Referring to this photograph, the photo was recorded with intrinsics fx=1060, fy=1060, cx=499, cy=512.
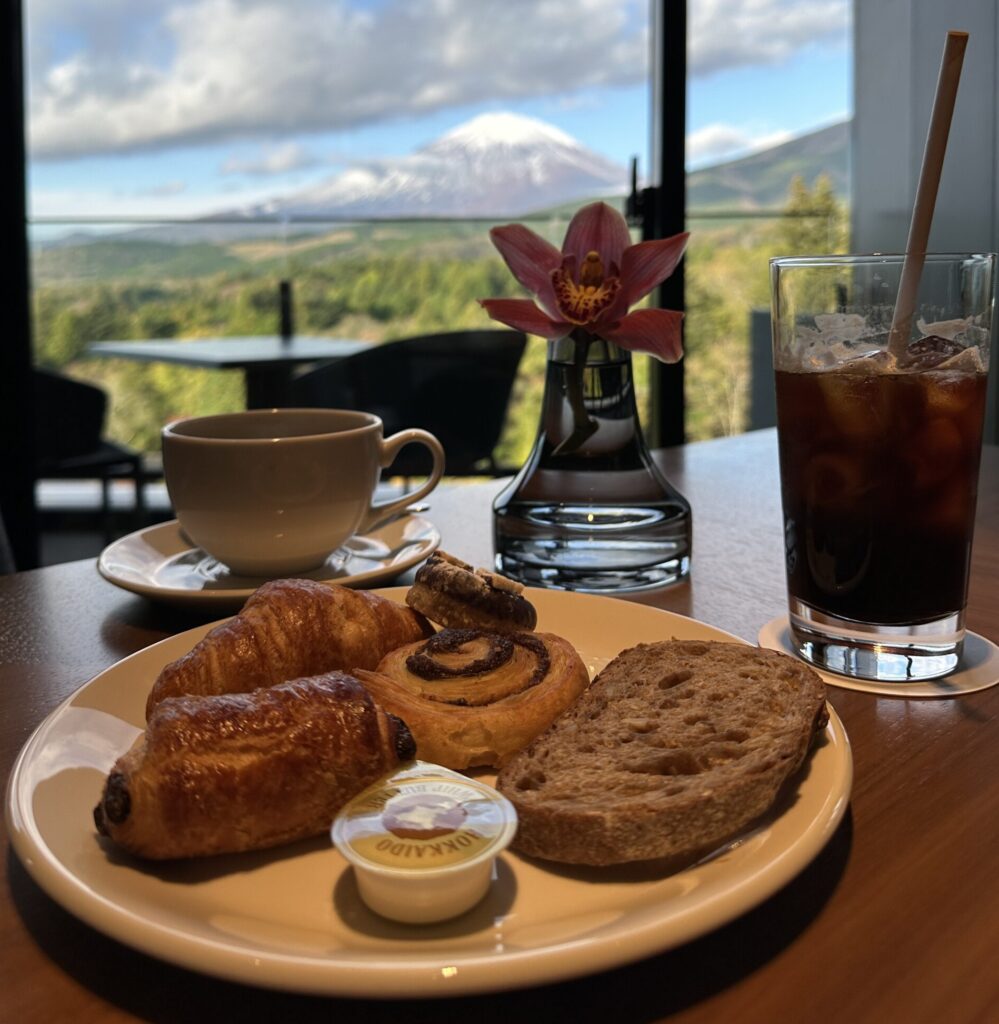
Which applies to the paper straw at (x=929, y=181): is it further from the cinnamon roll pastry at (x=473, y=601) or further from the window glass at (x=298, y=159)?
the window glass at (x=298, y=159)

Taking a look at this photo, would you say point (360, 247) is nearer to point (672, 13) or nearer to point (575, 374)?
point (672, 13)

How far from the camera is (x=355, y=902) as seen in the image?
531 mm

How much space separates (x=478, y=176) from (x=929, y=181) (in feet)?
10.1

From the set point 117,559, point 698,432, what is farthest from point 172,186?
point 117,559

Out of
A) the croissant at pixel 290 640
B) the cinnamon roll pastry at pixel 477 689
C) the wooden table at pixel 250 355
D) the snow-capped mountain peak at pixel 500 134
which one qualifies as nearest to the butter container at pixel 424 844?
the cinnamon roll pastry at pixel 477 689

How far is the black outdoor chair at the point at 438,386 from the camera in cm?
331

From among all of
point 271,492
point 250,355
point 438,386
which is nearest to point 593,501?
point 271,492

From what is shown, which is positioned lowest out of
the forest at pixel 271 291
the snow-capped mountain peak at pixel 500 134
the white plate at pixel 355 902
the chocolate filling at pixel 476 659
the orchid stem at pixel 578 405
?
the white plate at pixel 355 902

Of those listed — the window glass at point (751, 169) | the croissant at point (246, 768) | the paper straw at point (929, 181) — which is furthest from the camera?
the window glass at point (751, 169)

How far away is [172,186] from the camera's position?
341 centimetres

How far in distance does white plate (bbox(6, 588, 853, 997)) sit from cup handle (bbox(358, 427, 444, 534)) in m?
0.58

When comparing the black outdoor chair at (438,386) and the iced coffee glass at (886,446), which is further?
the black outdoor chair at (438,386)

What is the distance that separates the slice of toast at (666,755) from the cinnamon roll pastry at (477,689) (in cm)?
2

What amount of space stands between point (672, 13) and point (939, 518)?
3311 mm
